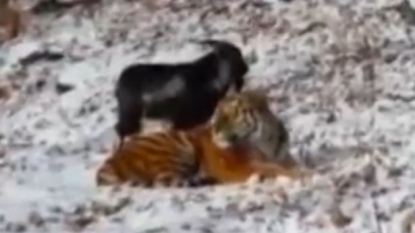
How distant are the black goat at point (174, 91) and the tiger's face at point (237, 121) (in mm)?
244

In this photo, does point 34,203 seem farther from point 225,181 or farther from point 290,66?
point 290,66

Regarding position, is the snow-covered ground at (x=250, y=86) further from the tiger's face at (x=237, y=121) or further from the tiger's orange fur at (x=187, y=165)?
the tiger's face at (x=237, y=121)

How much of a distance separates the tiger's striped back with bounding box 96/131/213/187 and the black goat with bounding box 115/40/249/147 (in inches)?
11.4

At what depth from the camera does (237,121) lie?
3.38 metres

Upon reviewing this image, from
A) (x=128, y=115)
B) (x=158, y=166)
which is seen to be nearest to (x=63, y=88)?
(x=128, y=115)

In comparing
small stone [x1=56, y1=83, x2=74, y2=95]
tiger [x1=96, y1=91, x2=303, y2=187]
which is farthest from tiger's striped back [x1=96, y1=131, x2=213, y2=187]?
small stone [x1=56, y1=83, x2=74, y2=95]

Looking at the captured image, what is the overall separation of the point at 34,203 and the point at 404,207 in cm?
87

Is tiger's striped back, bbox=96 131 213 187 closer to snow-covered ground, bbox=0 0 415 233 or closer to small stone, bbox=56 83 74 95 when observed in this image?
snow-covered ground, bbox=0 0 415 233

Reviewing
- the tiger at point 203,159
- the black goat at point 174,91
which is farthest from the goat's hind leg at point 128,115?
the tiger at point 203,159

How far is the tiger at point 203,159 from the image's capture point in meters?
3.31

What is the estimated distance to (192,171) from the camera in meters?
3.34

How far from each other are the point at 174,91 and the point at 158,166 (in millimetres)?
508

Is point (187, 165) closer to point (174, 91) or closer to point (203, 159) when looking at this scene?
point (203, 159)

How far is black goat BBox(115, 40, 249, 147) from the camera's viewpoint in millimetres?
3740
